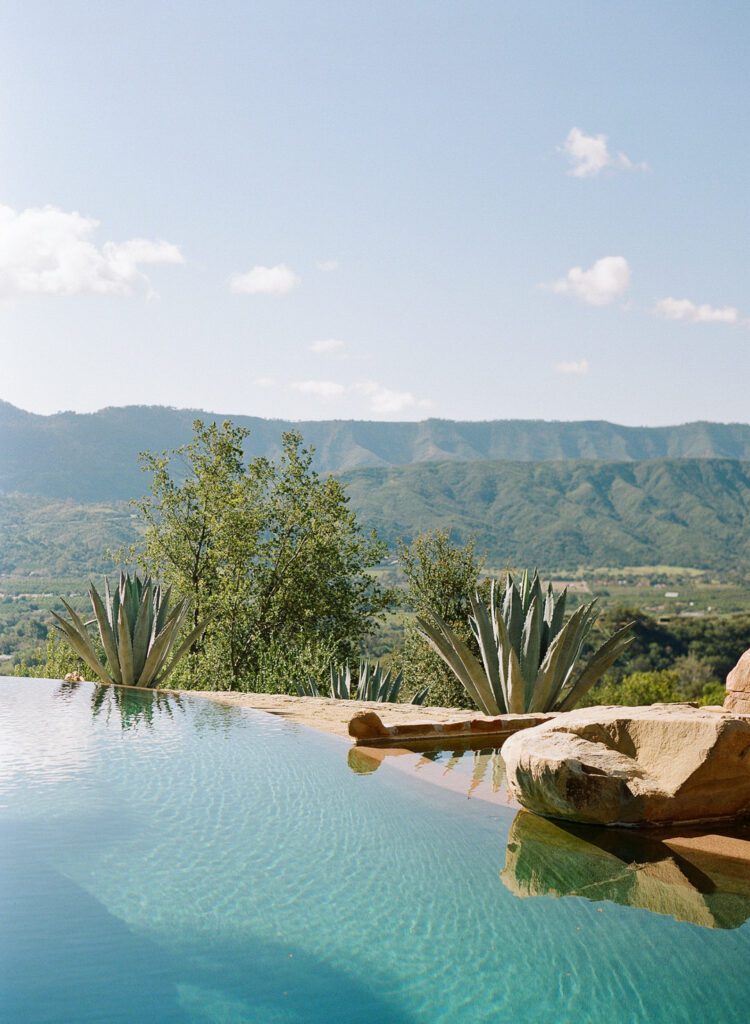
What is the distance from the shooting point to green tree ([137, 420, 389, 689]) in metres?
12.4

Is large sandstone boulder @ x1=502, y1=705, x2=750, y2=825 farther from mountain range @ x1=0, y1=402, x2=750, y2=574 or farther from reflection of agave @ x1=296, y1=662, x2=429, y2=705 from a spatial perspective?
mountain range @ x1=0, y1=402, x2=750, y2=574

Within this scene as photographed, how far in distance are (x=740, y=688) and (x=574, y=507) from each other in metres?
92.6

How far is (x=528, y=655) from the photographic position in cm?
704

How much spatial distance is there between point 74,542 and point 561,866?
46.9 m

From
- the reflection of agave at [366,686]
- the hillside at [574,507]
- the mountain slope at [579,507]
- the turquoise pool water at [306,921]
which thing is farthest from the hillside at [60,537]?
the turquoise pool water at [306,921]

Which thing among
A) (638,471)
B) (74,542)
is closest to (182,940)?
(74,542)

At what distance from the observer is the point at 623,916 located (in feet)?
10.4

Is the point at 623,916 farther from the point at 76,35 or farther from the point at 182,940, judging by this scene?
the point at 76,35

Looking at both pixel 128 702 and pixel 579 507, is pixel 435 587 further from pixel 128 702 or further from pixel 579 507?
pixel 579 507

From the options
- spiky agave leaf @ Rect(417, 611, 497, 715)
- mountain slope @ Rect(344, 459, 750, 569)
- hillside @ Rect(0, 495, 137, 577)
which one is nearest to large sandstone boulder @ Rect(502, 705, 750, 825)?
spiky agave leaf @ Rect(417, 611, 497, 715)

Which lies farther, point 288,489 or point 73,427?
point 73,427

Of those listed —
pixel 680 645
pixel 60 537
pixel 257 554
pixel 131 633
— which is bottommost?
pixel 680 645

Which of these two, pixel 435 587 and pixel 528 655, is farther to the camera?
pixel 435 587

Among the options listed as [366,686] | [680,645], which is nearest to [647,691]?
[680,645]
